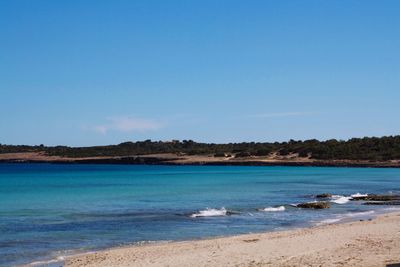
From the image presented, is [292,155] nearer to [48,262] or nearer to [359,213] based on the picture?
[359,213]

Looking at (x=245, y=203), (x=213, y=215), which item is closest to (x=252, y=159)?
(x=245, y=203)

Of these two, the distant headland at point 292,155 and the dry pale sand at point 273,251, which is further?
the distant headland at point 292,155

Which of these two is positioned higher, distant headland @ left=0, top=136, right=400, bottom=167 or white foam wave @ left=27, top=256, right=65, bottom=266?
distant headland @ left=0, top=136, right=400, bottom=167

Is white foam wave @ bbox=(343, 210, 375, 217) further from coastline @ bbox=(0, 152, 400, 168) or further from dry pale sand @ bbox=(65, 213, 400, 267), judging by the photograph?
coastline @ bbox=(0, 152, 400, 168)

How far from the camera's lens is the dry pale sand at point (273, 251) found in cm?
1814

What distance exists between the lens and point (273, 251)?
20359 millimetres

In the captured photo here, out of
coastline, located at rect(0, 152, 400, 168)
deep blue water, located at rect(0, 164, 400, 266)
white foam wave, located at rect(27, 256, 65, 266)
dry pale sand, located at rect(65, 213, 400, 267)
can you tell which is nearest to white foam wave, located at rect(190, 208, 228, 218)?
deep blue water, located at rect(0, 164, 400, 266)

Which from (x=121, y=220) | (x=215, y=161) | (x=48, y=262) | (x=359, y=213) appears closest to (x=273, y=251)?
(x=48, y=262)

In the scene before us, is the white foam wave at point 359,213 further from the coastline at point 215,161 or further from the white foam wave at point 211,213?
the coastline at point 215,161

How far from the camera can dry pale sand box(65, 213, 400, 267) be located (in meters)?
18.1

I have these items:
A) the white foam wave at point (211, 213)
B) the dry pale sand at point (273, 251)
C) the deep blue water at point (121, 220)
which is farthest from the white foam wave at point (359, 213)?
the dry pale sand at point (273, 251)

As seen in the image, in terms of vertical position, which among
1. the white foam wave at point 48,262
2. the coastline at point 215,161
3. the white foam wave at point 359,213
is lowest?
the white foam wave at point 48,262

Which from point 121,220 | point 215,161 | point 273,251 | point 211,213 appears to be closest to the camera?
point 273,251

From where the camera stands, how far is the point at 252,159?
154000 mm
